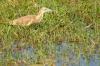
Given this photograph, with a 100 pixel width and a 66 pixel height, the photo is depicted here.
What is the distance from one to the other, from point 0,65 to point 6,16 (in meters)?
2.48

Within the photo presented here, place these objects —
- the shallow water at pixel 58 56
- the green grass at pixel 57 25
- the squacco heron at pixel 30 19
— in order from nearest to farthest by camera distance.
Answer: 1. the shallow water at pixel 58 56
2. the green grass at pixel 57 25
3. the squacco heron at pixel 30 19

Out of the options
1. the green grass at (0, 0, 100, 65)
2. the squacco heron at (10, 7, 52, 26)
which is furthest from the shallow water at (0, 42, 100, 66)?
the squacco heron at (10, 7, 52, 26)

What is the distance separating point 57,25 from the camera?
33.0 feet

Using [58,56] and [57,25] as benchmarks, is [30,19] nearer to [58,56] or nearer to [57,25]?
[57,25]

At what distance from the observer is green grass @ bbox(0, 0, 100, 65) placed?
9.41m

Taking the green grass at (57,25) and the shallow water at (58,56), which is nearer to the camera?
the shallow water at (58,56)

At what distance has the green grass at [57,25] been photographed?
9.41m

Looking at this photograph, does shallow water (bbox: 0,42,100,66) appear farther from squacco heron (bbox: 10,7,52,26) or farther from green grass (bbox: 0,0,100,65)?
squacco heron (bbox: 10,7,52,26)

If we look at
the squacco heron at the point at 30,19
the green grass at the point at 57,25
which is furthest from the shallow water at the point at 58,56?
the squacco heron at the point at 30,19

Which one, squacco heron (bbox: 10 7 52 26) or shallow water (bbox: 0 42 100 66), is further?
squacco heron (bbox: 10 7 52 26)

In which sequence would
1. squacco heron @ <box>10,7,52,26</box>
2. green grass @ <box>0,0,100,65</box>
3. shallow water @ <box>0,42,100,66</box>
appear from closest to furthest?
shallow water @ <box>0,42,100,66</box> < green grass @ <box>0,0,100,65</box> < squacco heron @ <box>10,7,52,26</box>

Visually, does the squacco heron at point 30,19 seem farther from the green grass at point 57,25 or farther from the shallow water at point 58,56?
the shallow water at point 58,56

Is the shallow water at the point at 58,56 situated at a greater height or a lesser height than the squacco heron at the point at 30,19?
lesser

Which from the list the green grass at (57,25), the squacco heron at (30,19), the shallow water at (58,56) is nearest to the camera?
the shallow water at (58,56)
